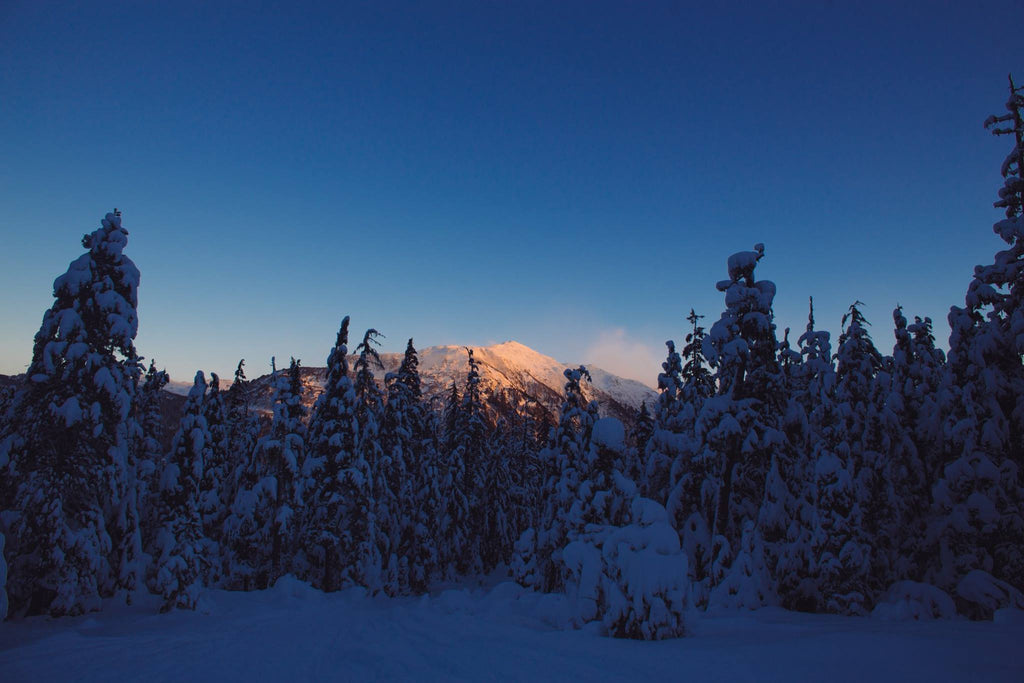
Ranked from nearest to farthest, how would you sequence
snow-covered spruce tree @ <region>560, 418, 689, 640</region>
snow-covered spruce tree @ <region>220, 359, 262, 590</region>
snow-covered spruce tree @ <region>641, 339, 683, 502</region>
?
snow-covered spruce tree @ <region>560, 418, 689, 640</region> < snow-covered spruce tree @ <region>641, 339, 683, 502</region> < snow-covered spruce tree @ <region>220, 359, 262, 590</region>

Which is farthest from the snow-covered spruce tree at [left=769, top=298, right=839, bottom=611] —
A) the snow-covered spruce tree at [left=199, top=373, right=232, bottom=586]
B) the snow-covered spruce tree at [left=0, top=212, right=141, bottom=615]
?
the snow-covered spruce tree at [left=199, top=373, right=232, bottom=586]

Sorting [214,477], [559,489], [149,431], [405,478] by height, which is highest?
[149,431]

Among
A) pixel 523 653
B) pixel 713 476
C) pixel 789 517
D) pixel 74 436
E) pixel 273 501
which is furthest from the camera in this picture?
pixel 273 501

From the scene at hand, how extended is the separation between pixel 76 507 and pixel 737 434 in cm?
2108

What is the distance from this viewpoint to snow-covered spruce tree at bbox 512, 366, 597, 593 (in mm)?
23953

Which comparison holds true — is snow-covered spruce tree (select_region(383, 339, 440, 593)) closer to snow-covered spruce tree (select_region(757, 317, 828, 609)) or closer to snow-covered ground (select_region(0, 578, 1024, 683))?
snow-covered ground (select_region(0, 578, 1024, 683))

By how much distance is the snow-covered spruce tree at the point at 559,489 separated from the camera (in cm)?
2395

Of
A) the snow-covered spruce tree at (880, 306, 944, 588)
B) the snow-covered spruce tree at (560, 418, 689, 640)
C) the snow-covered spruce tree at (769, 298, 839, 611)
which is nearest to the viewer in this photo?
the snow-covered spruce tree at (560, 418, 689, 640)

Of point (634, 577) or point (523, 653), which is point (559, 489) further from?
point (523, 653)

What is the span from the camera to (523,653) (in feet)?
28.3

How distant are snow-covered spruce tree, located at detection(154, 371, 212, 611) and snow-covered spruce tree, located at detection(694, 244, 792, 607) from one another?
18.8 meters

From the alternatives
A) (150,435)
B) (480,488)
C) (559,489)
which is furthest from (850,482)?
(150,435)

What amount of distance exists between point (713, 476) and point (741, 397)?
3.97 metres

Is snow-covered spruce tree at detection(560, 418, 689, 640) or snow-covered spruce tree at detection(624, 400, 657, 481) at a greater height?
snow-covered spruce tree at detection(624, 400, 657, 481)
